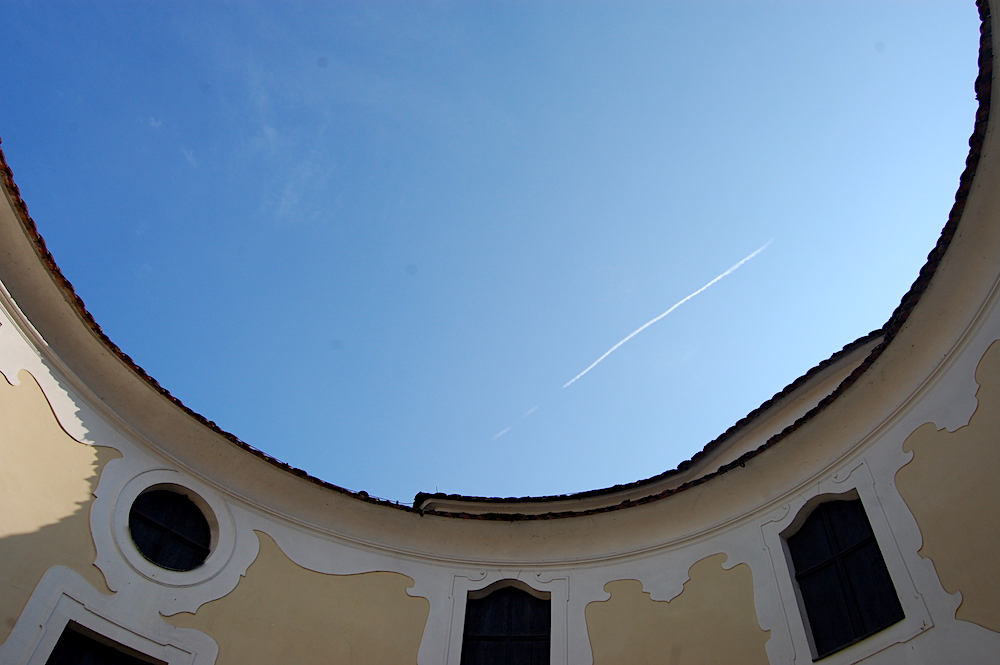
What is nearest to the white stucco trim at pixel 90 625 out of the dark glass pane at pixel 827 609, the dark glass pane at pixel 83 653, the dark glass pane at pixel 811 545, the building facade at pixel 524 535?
the building facade at pixel 524 535

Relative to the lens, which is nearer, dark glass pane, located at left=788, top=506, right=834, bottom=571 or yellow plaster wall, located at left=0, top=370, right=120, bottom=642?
yellow plaster wall, located at left=0, top=370, right=120, bottom=642

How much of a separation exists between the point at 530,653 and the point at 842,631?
4.13 metres

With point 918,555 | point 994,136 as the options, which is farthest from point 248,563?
point 994,136

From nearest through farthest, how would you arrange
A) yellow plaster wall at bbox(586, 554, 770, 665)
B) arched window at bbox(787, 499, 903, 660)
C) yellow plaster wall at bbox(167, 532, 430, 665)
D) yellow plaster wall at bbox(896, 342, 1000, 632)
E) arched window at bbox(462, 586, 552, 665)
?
yellow plaster wall at bbox(896, 342, 1000, 632)
arched window at bbox(787, 499, 903, 660)
yellow plaster wall at bbox(586, 554, 770, 665)
yellow plaster wall at bbox(167, 532, 430, 665)
arched window at bbox(462, 586, 552, 665)

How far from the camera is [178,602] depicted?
30.9 ft

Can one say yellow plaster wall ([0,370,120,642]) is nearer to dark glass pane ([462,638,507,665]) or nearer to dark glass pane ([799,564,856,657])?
dark glass pane ([462,638,507,665])

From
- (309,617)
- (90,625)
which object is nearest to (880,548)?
(309,617)

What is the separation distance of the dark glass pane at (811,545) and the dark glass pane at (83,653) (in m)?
7.87

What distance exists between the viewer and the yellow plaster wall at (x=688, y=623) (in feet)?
30.5

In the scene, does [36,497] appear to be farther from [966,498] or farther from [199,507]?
[966,498]

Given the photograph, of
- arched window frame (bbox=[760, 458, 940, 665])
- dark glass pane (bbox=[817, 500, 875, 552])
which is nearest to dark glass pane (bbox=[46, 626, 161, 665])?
arched window frame (bbox=[760, 458, 940, 665])

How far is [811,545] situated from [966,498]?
216 centimetres

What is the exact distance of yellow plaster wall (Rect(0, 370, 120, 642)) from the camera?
8.00 m

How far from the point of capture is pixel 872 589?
845cm
